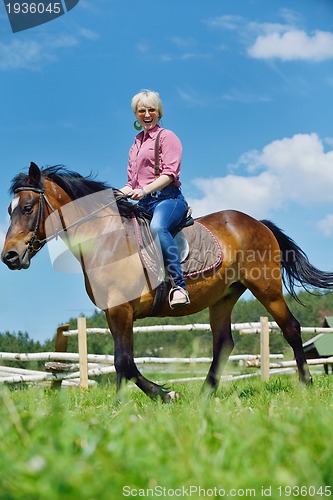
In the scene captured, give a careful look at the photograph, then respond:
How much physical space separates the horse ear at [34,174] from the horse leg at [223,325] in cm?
248

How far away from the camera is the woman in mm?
5602

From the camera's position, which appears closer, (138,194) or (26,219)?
(26,219)

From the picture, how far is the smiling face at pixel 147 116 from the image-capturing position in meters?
5.82

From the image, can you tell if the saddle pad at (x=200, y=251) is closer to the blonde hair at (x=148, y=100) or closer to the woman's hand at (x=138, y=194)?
the woman's hand at (x=138, y=194)

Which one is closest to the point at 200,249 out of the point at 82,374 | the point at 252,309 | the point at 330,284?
the point at 330,284

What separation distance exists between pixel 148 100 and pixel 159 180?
2.72 feet

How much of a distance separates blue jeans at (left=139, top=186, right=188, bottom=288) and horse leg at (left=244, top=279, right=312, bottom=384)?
1.31 meters

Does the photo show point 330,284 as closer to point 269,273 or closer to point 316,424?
point 269,273

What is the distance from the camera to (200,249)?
19.8ft

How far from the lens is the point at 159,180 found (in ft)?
18.4

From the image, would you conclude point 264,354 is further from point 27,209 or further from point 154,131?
point 27,209

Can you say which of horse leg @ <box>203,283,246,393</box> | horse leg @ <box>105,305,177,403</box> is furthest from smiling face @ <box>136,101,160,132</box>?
horse leg @ <box>203,283,246,393</box>

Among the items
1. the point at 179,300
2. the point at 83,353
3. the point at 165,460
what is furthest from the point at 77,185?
the point at 83,353

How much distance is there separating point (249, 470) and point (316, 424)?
2.43 ft
